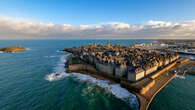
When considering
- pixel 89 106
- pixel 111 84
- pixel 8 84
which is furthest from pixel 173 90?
pixel 8 84

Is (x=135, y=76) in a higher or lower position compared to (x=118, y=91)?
higher

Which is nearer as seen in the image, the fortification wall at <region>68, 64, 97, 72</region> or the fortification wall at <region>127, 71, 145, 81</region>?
the fortification wall at <region>127, 71, 145, 81</region>

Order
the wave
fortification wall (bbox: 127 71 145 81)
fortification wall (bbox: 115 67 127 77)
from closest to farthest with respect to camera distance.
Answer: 1. the wave
2. fortification wall (bbox: 127 71 145 81)
3. fortification wall (bbox: 115 67 127 77)

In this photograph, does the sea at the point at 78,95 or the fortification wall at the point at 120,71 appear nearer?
the sea at the point at 78,95

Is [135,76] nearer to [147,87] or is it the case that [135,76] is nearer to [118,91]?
[147,87]

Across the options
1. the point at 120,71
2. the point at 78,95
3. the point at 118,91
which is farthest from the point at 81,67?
the point at 118,91

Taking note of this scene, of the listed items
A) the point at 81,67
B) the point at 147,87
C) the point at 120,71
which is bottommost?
the point at 147,87

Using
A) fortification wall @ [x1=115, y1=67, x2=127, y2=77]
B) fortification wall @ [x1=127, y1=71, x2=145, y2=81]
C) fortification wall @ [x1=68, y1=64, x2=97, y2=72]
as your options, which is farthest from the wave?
fortification wall @ [x1=68, y1=64, x2=97, y2=72]

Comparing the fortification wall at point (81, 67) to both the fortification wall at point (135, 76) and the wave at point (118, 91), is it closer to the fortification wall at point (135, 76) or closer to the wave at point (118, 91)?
the wave at point (118, 91)

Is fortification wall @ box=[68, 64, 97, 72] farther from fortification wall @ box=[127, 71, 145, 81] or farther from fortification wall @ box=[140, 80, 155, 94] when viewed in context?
fortification wall @ box=[140, 80, 155, 94]

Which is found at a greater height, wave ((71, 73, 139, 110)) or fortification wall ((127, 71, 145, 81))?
fortification wall ((127, 71, 145, 81))

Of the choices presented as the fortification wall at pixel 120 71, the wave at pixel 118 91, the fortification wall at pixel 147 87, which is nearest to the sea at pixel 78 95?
the wave at pixel 118 91

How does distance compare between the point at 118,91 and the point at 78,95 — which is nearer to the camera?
the point at 78,95
